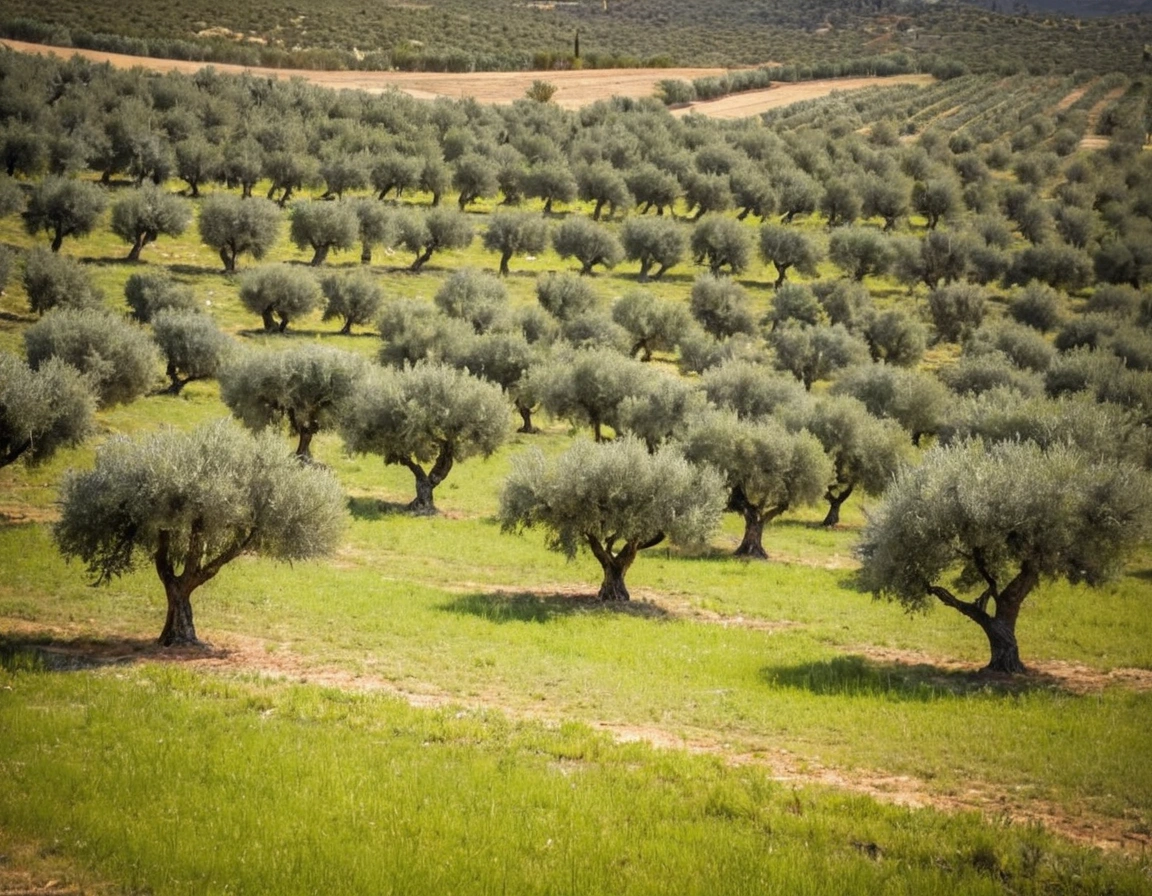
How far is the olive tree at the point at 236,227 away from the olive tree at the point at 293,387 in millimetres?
31955

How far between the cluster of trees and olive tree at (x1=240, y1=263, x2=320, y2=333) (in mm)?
266

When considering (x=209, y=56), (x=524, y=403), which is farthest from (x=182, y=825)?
(x=209, y=56)

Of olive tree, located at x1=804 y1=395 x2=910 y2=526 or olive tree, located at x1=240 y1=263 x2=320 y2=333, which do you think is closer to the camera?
olive tree, located at x1=804 y1=395 x2=910 y2=526

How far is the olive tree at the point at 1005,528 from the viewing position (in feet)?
88.0

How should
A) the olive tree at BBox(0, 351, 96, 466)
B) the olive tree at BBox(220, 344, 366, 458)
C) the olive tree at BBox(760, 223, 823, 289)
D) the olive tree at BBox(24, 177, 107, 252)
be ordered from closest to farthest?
the olive tree at BBox(0, 351, 96, 466) < the olive tree at BBox(220, 344, 366, 458) < the olive tree at BBox(24, 177, 107, 252) < the olive tree at BBox(760, 223, 823, 289)

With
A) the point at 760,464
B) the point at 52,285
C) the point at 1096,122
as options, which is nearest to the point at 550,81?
the point at 1096,122

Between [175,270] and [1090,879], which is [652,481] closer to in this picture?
[1090,879]

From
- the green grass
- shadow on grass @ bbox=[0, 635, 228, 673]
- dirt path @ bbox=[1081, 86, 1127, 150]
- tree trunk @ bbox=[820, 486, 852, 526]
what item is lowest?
tree trunk @ bbox=[820, 486, 852, 526]

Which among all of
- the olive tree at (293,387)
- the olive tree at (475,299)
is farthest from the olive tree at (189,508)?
the olive tree at (475,299)

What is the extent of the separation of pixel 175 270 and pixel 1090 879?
79.0m

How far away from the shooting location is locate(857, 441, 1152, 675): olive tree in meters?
26.8

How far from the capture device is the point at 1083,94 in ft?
542

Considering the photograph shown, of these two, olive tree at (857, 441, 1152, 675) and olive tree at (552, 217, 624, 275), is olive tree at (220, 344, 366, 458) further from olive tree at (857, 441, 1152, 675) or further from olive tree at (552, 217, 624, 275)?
olive tree at (552, 217, 624, 275)

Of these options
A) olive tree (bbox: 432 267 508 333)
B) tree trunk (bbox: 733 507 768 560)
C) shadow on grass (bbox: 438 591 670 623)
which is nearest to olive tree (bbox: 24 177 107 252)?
olive tree (bbox: 432 267 508 333)
